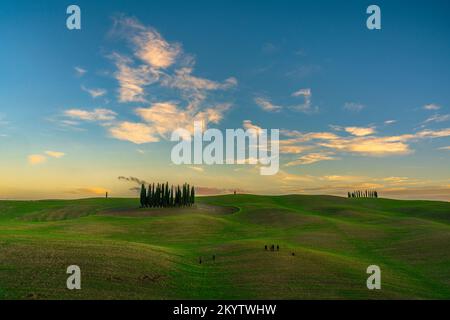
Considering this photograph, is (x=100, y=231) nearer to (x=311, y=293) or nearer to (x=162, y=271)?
(x=162, y=271)

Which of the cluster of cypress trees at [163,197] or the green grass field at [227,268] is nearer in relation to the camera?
the green grass field at [227,268]

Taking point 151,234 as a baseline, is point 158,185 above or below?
above

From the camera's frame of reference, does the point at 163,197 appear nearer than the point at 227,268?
No

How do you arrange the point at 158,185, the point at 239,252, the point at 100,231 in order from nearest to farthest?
1. the point at 239,252
2. the point at 100,231
3. the point at 158,185

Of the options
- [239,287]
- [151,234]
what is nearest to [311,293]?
[239,287]

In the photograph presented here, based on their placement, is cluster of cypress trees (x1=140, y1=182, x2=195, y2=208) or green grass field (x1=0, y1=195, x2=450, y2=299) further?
cluster of cypress trees (x1=140, y1=182, x2=195, y2=208)
